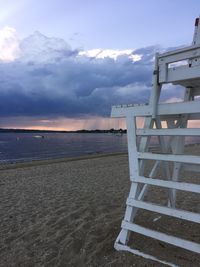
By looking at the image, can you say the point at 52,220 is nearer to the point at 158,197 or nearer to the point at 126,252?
the point at 126,252

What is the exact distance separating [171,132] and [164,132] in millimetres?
94

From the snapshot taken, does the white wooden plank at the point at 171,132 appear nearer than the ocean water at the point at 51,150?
Yes

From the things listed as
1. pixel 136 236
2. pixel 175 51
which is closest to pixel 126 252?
pixel 136 236

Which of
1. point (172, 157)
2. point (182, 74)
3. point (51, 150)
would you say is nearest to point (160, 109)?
point (182, 74)

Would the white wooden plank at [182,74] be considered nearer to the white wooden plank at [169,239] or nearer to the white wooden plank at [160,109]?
the white wooden plank at [160,109]

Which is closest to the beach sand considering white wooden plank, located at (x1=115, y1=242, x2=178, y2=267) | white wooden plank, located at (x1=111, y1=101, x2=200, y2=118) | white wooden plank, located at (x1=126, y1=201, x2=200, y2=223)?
white wooden plank, located at (x1=115, y1=242, x2=178, y2=267)

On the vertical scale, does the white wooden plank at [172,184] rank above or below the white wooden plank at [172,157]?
below

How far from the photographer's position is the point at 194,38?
406cm

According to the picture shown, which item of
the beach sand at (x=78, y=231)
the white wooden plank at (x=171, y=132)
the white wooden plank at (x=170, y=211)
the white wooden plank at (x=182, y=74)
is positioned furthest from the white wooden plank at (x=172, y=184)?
the white wooden plank at (x=182, y=74)

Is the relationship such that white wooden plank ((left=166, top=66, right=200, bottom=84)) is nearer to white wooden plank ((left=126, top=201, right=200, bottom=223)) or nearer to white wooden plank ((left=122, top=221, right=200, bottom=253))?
white wooden plank ((left=126, top=201, right=200, bottom=223))

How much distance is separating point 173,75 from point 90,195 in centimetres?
565

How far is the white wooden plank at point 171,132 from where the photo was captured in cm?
364

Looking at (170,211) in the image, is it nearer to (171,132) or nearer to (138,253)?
(138,253)

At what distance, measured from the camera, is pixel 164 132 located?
396cm
